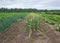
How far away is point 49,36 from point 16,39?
2453mm

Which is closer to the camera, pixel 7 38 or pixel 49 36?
pixel 7 38

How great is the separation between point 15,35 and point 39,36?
1434 mm

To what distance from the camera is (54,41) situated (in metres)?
12.4

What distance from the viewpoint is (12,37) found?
12367 millimetres

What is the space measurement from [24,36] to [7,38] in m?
1.01

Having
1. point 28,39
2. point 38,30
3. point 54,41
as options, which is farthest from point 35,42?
point 38,30

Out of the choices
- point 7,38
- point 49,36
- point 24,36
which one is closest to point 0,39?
point 7,38

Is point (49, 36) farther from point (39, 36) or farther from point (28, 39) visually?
point (28, 39)

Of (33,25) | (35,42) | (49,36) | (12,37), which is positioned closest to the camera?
(35,42)

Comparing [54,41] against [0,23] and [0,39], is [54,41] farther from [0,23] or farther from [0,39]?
[0,23]

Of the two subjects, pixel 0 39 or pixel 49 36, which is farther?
pixel 49 36

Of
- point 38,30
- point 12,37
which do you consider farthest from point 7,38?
point 38,30

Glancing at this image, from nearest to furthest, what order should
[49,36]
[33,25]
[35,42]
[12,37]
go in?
1. [35,42]
2. [12,37]
3. [49,36]
4. [33,25]

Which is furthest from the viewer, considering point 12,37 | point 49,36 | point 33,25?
point 33,25
